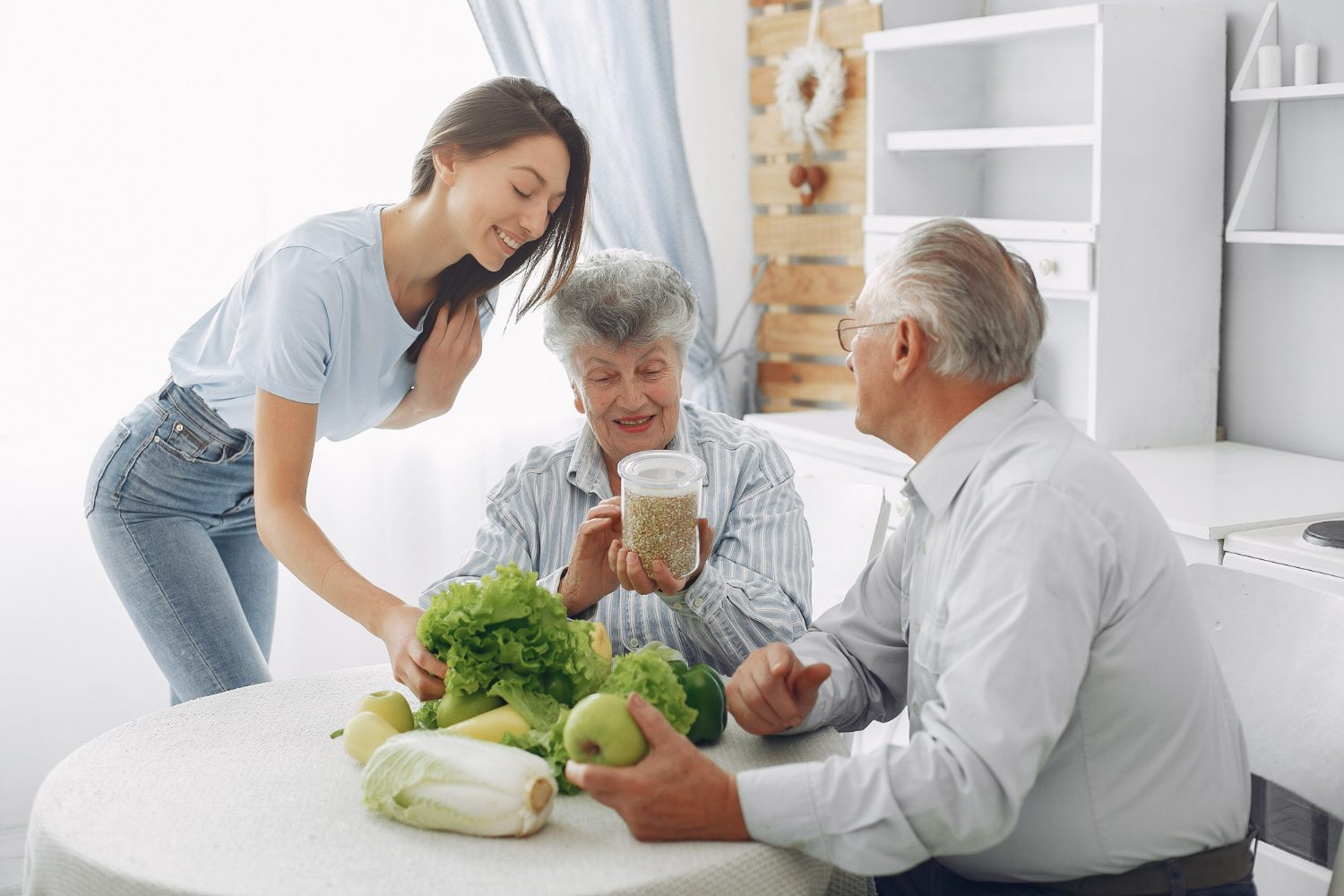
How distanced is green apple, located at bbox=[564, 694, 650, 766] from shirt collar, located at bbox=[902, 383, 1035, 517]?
0.41 m

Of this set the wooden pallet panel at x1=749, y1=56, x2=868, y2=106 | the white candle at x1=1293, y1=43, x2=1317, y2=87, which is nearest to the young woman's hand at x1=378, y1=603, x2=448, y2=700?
the white candle at x1=1293, y1=43, x2=1317, y2=87

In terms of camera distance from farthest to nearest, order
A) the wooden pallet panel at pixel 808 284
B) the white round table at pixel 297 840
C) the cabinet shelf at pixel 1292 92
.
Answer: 1. the wooden pallet panel at pixel 808 284
2. the cabinet shelf at pixel 1292 92
3. the white round table at pixel 297 840

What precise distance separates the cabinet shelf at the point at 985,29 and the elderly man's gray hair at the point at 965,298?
5.10ft

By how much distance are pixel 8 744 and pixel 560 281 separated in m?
2.06

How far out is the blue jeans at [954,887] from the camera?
132 centimetres

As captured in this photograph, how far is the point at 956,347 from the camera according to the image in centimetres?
137

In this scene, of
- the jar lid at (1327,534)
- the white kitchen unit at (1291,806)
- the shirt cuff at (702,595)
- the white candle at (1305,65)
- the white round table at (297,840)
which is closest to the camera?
the white round table at (297,840)

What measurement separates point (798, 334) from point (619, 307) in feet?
6.85

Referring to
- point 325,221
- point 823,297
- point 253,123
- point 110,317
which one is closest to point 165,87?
point 253,123

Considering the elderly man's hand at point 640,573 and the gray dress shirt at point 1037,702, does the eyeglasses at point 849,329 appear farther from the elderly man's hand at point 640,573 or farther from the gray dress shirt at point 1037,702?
the elderly man's hand at point 640,573

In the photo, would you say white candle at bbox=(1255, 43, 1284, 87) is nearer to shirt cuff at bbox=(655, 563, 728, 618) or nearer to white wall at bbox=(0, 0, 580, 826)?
shirt cuff at bbox=(655, 563, 728, 618)

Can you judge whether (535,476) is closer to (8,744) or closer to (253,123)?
(253,123)

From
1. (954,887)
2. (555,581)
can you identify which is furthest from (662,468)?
(954,887)

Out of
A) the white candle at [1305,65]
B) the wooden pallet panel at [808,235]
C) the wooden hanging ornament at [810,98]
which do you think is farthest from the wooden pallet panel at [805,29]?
the white candle at [1305,65]
